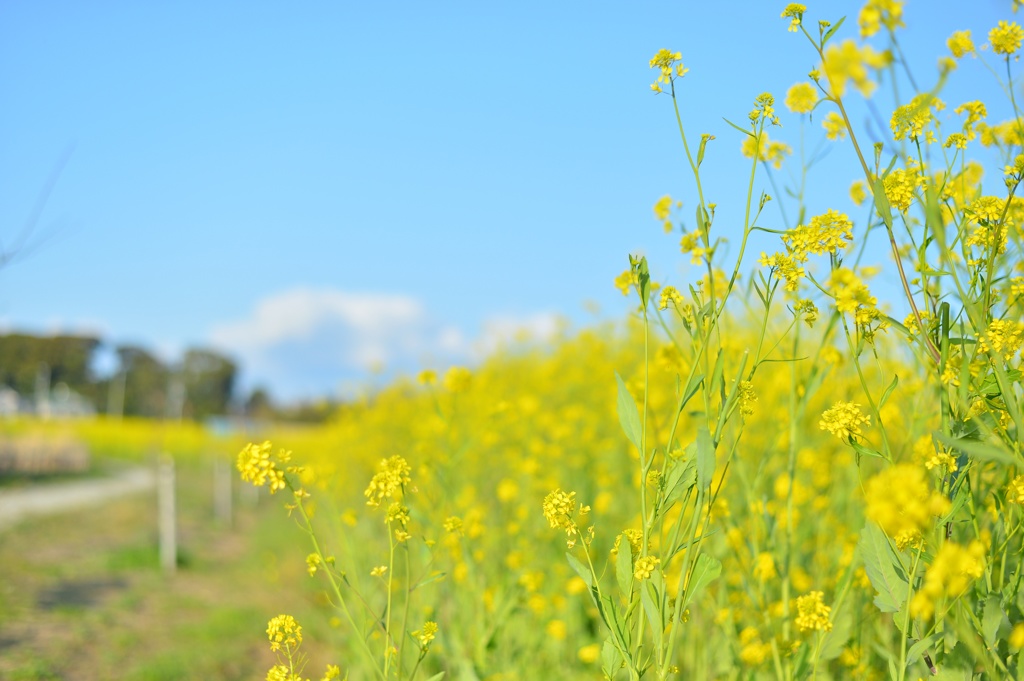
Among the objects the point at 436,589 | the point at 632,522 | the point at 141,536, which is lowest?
the point at 141,536

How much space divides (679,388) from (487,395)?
586 centimetres

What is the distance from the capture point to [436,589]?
3596mm

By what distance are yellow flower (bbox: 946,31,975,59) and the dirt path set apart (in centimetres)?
966

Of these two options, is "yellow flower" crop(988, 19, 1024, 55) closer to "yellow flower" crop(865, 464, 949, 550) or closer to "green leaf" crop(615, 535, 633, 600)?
"yellow flower" crop(865, 464, 949, 550)

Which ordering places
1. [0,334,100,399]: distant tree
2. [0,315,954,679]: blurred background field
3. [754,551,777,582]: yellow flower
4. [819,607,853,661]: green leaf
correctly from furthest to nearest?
[0,334,100,399]: distant tree < [0,315,954,679]: blurred background field < [754,551,777,582]: yellow flower < [819,607,853,661]: green leaf

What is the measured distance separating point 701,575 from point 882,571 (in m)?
0.36

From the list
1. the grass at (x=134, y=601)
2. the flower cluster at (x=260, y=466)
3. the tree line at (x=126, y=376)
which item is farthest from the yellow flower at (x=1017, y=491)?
the tree line at (x=126, y=376)

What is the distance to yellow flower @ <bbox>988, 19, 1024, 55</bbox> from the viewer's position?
157 centimetres

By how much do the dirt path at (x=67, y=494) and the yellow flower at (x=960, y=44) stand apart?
966 centimetres

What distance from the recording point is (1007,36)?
157cm

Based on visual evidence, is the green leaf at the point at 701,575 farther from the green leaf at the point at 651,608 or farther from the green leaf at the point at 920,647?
the green leaf at the point at 920,647

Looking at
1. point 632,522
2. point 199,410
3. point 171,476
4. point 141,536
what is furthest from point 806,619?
point 199,410

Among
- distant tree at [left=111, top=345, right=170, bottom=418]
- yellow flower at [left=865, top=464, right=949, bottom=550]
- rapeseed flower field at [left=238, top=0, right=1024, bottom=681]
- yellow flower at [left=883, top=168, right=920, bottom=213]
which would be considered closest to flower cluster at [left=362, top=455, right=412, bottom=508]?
rapeseed flower field at [left=238, top=0, right=1024, bottom=681]

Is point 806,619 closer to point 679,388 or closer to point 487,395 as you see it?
point 679,388
